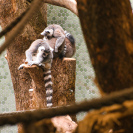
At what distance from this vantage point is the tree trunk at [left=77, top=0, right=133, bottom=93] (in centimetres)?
53

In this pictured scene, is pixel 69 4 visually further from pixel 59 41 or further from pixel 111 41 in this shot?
pixel 111 41

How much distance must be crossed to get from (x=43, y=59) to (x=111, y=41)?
1980 millimetres

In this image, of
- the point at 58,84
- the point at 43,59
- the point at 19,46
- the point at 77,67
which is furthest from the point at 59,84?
the point at 77,67

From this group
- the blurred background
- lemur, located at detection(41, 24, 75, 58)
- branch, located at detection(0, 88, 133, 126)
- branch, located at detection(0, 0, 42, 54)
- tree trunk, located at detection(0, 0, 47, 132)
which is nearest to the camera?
branch, located at detection(0, 88, 133, 126)

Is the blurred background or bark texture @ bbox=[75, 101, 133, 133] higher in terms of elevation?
bark texture @ bbox=[75, 101, 133, 133]

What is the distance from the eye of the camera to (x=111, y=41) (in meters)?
0.53

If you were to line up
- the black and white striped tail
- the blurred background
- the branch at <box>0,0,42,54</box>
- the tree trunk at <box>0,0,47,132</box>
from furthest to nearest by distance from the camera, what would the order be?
the blurred background, the tree trunk at <box>0,0,47,132</box>, the black and white striped tail, the branch at <box>0,0,42,54</box>

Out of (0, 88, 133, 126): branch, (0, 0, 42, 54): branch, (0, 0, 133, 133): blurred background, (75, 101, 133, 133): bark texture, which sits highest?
(0, 0, 42, 54): branch

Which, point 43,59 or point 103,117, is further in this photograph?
point 43,59

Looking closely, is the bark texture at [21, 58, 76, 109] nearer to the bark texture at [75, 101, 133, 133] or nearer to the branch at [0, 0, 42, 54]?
the branch at [0, 0, 42, 54]

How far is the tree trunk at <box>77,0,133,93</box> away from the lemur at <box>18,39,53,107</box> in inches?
68.8

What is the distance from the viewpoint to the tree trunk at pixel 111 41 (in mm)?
532

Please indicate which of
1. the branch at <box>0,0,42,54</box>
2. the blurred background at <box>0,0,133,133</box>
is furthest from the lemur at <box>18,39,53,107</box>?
the branch at <box>0,0,42,54</box>

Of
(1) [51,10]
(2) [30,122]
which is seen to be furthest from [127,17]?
(1) [51,10]
